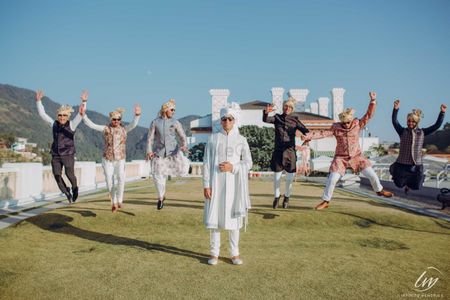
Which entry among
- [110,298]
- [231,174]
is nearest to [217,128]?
[231,174]

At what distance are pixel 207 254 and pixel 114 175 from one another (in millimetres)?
3477

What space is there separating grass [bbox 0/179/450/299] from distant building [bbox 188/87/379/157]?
1702 inches

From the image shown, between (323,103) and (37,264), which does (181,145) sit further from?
(323,103)

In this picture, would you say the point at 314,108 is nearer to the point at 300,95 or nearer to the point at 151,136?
the point at 300,95

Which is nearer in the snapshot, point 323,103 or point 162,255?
point 162,255

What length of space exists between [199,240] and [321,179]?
88.7 ft

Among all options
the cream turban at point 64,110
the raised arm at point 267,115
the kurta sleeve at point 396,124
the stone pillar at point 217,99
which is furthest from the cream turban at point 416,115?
the stone pillar at point 217,99

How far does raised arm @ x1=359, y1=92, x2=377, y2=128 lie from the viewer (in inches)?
278

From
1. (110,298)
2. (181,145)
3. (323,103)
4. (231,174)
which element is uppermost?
(323,103)

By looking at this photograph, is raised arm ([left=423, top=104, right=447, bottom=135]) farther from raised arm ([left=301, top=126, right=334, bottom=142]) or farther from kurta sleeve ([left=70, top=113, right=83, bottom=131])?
kurta sleeve ([left=70, top=113, right=83, bottom=131])

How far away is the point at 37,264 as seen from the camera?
5094 mm

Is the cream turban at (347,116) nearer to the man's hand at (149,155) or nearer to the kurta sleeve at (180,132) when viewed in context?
the kurta sleeve at (180,132)

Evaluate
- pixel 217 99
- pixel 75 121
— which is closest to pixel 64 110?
pixel 75 121

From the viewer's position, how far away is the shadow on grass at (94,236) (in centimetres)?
571
